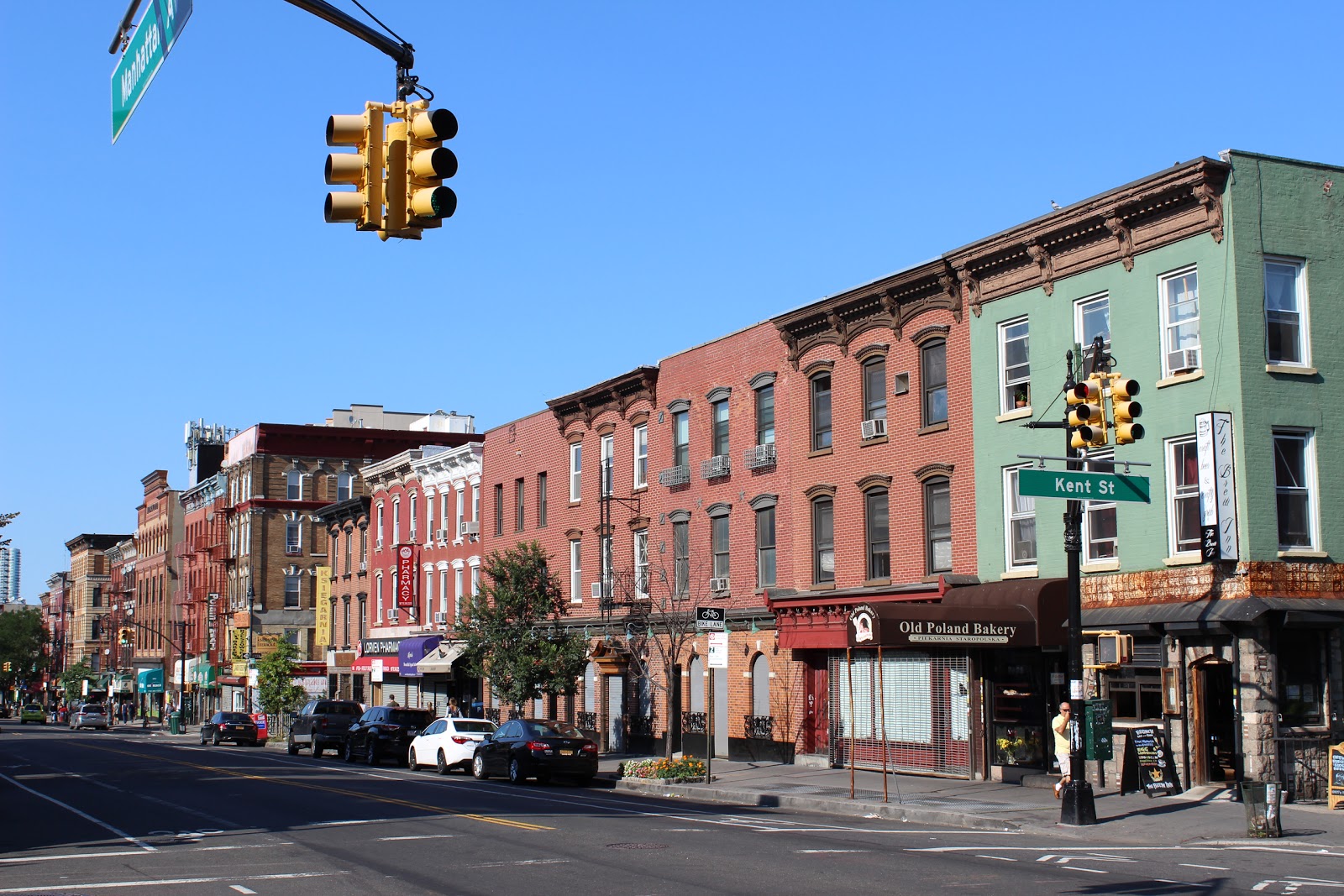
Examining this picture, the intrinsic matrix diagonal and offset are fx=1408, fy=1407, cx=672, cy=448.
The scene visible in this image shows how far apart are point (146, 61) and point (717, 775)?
80.3 ft

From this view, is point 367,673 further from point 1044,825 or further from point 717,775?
point 1044,825

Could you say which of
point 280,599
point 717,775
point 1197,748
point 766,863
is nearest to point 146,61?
point 766,863

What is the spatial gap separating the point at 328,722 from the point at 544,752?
1817 centimetres

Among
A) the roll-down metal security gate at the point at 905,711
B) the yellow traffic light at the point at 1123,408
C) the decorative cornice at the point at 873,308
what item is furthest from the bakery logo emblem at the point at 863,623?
the yellow traffic light at the point at 1123,408

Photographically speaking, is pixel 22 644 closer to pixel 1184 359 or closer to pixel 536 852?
pixel 1184 359

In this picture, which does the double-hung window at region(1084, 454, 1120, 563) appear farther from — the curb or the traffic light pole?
the curb

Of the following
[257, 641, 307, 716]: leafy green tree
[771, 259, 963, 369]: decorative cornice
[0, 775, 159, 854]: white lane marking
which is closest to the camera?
[0, 775, 159, 854]: white lane marking

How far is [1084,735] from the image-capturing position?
2064 cm

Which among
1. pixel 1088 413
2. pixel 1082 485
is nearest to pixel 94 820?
pixel 1082 485

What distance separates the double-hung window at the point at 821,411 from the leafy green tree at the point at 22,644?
119803 mm

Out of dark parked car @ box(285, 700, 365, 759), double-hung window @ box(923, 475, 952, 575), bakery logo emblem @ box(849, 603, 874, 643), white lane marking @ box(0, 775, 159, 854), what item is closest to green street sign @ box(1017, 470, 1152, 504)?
bakery logo emblem @ box(849, 603, 874, 643)

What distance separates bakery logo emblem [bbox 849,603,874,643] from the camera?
24.9m

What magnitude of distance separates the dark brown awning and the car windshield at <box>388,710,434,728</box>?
59.5 ft

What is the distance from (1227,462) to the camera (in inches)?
909
